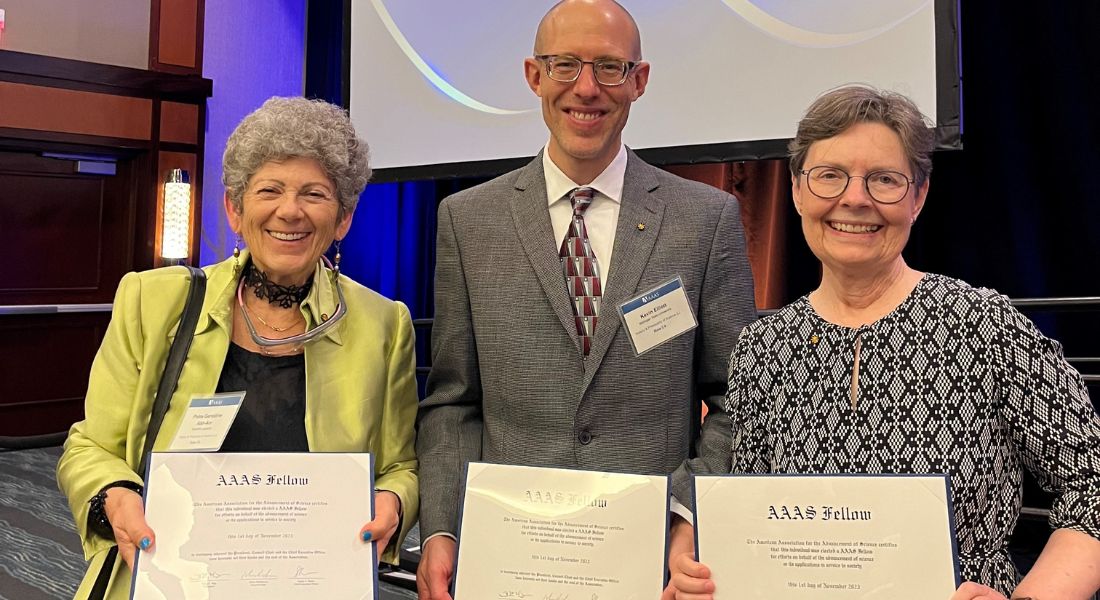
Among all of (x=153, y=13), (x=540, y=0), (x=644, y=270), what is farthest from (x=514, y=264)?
(x=153, y=13)

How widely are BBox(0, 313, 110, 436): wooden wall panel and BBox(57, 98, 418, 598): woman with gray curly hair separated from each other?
22.7 feet

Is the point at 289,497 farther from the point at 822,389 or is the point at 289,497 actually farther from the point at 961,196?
the point at 961,196

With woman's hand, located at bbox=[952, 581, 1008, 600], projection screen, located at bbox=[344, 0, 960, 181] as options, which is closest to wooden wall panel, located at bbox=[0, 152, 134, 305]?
projection screen, located at bbox=[344, 0, 960, 181]

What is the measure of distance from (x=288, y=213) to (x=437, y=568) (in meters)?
0.77

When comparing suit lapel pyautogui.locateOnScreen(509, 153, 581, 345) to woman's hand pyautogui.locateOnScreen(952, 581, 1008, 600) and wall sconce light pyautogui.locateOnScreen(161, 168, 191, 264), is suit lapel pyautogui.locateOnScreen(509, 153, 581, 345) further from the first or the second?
wall sconce light pyautogui.locateOnScreen(161, 168, 191, 264)

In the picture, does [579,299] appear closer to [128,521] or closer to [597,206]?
[597,206]

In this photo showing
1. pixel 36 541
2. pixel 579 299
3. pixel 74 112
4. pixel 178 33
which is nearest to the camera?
pixel 579 299

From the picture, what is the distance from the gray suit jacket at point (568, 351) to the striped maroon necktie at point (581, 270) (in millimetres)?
34

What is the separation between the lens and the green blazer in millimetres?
1764

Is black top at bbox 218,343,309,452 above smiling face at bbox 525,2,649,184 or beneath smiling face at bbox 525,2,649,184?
beneath

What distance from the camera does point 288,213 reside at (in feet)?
5.97

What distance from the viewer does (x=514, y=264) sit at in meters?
1.95

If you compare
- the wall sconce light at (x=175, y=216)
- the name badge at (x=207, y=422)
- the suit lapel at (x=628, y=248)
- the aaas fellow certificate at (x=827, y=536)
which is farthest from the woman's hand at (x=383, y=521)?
the wall sconce light at (x=175, y=216)

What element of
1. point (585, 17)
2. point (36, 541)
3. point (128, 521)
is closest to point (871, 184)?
point (585, 17)
